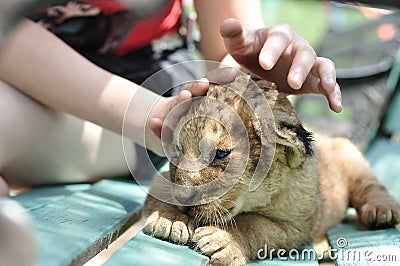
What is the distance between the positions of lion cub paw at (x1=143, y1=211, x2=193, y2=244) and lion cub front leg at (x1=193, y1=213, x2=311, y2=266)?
0.04m

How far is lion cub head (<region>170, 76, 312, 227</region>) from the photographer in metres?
1.50

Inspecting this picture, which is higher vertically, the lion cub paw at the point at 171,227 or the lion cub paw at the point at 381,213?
the lion cub paw at the point at 171,227

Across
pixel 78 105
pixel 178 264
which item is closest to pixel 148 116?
pixel 78 105

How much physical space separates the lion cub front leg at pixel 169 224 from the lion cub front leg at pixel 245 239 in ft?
0.14

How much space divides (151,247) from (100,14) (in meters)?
1.36

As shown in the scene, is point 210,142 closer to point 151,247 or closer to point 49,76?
point 151,247

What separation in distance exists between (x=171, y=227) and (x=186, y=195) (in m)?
0.11

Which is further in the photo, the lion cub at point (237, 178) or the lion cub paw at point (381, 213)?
the lion cub paw at point (381, 213)

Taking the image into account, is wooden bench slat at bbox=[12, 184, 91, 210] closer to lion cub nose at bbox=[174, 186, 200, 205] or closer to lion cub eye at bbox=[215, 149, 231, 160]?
lion cub nose at bbox=[174, 186, 200, 205]

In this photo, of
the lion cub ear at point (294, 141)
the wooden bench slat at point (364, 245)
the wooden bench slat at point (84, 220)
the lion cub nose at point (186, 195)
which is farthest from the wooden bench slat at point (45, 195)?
the wooden bench slat at point (364, 245)

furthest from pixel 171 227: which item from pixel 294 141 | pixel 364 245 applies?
pixel 364 245

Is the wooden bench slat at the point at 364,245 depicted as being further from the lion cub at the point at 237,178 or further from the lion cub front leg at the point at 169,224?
the lion cub front leg at the point at 169,224

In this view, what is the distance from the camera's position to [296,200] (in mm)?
1762

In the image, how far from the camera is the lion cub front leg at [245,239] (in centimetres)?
150
